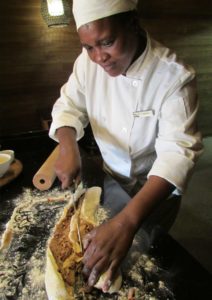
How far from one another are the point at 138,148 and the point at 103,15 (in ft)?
1.95

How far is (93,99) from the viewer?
149 cm

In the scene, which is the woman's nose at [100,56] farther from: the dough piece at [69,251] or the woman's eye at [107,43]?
the dough piece at [69,251]

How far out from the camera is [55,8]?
2.58 meters

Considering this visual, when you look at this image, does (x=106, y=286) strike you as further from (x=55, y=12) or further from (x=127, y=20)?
(x=55, y=12)

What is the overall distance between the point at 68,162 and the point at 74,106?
1.40 feet

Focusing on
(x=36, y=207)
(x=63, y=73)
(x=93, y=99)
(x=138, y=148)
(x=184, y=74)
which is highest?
(x=184, y=74)

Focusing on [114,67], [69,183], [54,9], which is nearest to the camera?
[114,67]

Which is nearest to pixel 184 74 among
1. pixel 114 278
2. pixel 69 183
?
pixel 69 183

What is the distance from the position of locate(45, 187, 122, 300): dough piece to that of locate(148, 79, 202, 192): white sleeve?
324mm

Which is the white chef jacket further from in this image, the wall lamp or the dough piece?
the wall lamp

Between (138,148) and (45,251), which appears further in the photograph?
(138,148)

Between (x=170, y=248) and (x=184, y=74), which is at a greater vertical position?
(x=184, y=74)

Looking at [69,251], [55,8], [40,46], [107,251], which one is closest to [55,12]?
[55,8]

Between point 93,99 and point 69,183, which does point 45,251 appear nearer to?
point 69,183
